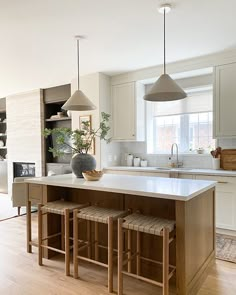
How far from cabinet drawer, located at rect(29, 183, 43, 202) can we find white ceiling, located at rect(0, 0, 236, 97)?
74.8 inches

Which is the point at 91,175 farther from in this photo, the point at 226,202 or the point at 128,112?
the point at 128,112

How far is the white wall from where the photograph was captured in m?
6.09

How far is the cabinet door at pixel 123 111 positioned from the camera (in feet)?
15.5

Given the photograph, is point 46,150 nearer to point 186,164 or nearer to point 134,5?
point 186,164

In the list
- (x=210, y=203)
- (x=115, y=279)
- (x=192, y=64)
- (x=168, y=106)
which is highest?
(x=192, y=64)

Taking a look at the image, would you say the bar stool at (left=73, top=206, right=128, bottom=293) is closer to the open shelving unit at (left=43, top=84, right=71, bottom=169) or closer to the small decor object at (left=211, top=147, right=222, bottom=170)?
the small decor object at (left=211, top=147, right=222, bottom=170)

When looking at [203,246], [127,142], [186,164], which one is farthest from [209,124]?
[203,246]

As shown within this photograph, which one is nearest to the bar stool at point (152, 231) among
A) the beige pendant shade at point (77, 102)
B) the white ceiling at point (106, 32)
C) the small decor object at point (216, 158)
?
the beige pendant shade at point (77, 102)

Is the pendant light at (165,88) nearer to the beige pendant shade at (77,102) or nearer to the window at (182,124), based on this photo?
the beige pendant shade at (77,102)

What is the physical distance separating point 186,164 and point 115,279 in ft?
8.77

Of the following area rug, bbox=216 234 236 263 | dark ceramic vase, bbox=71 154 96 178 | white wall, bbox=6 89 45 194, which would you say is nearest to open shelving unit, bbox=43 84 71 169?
white wall, bbox=6 89 45 194

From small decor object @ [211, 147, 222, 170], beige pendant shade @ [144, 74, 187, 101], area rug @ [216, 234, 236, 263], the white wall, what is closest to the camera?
beige pendant shade @ [144, 74, 187, 101]

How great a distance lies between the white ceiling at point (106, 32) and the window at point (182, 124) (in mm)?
934

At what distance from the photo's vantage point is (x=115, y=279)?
2.45m
